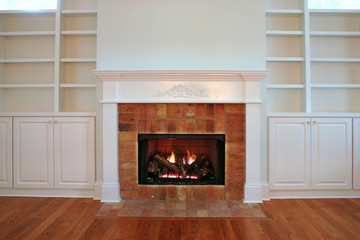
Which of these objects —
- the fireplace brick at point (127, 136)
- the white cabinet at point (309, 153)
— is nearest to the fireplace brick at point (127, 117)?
the fireplace brick at point (127, 136)

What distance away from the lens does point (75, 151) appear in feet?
9.12

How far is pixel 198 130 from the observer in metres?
2.66

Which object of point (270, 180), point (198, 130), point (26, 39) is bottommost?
point (270, 180)

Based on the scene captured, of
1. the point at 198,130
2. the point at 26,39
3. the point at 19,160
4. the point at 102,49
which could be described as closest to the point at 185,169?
the point at 198,130

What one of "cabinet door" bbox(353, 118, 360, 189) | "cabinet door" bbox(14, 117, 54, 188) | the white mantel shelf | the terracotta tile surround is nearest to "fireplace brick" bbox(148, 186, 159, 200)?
the terracotta tile surround

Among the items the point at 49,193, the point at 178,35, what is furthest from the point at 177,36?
the point at 49,193

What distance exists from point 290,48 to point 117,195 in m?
2.60

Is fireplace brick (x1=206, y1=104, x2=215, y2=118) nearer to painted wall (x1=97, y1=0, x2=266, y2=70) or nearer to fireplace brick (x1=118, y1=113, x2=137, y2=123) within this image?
painted wall (x1=97, y1=0, x2=266, y2=70)

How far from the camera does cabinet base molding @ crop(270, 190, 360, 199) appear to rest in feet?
9.09

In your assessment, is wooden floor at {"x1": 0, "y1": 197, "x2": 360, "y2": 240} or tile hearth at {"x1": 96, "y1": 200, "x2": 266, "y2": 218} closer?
wooden floor at {"x1": 0, "y1": 197, "x2": 360, "y2": 240}

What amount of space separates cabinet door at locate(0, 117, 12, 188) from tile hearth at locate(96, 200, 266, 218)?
1221 millimetres

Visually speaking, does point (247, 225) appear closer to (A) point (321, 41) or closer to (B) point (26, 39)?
(A) point (321, 41)

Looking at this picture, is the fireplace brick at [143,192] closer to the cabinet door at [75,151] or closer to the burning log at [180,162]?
the burning log at [180,162]

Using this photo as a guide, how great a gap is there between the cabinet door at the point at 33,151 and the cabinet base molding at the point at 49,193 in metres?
0.07
